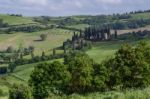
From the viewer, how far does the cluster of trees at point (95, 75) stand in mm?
100688

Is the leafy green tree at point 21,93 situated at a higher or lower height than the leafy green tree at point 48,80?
lower

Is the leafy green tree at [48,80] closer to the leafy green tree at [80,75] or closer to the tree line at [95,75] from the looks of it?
the tree line at [95,75]

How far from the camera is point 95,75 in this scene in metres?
109

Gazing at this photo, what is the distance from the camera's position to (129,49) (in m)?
104

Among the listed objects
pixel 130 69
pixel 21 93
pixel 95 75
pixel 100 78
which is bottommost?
pixel 21 93

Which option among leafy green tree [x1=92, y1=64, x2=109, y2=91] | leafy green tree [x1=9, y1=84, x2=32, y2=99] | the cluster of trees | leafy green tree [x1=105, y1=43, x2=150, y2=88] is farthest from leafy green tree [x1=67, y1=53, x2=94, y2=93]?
leafy green tree [x1=9, y1=84, x2=32, y2=99]

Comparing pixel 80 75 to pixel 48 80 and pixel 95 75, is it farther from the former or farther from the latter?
pixel 48 80

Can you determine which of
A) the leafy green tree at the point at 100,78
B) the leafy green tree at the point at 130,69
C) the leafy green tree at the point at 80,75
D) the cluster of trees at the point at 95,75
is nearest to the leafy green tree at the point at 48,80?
the cluster of trees at the point at 95,75

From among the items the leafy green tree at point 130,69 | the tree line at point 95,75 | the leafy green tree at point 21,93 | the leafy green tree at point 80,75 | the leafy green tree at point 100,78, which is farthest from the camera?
the leafy green tree at point 21,93

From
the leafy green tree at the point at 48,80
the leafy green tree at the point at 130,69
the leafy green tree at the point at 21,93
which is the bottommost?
the leafy green tree at the point at 21,93

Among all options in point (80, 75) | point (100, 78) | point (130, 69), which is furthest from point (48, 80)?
point (130, 69)

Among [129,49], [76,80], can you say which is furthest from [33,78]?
[129,49]

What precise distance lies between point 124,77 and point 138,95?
68755mm

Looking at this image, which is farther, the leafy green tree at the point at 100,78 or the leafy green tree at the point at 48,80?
the leafy green tree at the point at 48,80
